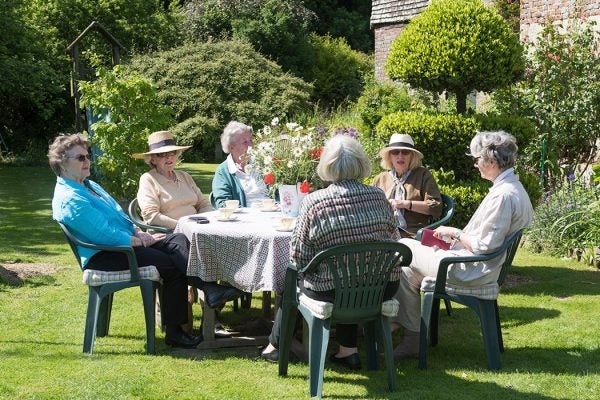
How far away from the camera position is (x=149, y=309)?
5.62 meters

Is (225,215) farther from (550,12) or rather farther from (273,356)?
(550,12)

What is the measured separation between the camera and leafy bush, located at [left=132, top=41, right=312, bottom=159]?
22.9 metres

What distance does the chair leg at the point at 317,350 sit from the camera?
15.8ft

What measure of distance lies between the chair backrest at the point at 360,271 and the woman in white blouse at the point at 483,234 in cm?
65

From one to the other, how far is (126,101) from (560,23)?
7.32 m

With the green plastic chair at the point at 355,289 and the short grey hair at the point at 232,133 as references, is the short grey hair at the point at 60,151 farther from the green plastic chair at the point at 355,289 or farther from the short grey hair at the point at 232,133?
the green plastic chair at the point at 355,289

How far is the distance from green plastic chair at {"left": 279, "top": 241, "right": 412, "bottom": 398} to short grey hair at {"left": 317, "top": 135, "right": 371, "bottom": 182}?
0.43 meters

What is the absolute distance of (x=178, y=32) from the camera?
28125mm

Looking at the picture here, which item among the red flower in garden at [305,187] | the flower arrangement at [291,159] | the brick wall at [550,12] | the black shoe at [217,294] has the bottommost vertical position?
the black shoe at [217,294]

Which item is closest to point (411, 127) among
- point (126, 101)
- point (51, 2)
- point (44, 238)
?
point (126, 101)

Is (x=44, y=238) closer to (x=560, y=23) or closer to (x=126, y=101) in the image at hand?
(x=126, y=101)

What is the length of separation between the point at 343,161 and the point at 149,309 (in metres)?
1.81

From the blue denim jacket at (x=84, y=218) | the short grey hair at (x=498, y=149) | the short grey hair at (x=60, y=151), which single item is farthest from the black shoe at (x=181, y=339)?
the short grey hair at (x=498, y=149)

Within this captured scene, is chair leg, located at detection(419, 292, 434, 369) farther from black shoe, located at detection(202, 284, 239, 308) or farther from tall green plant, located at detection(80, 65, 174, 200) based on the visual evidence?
tall green plant, located at detection(80, 65, 174, 200)
